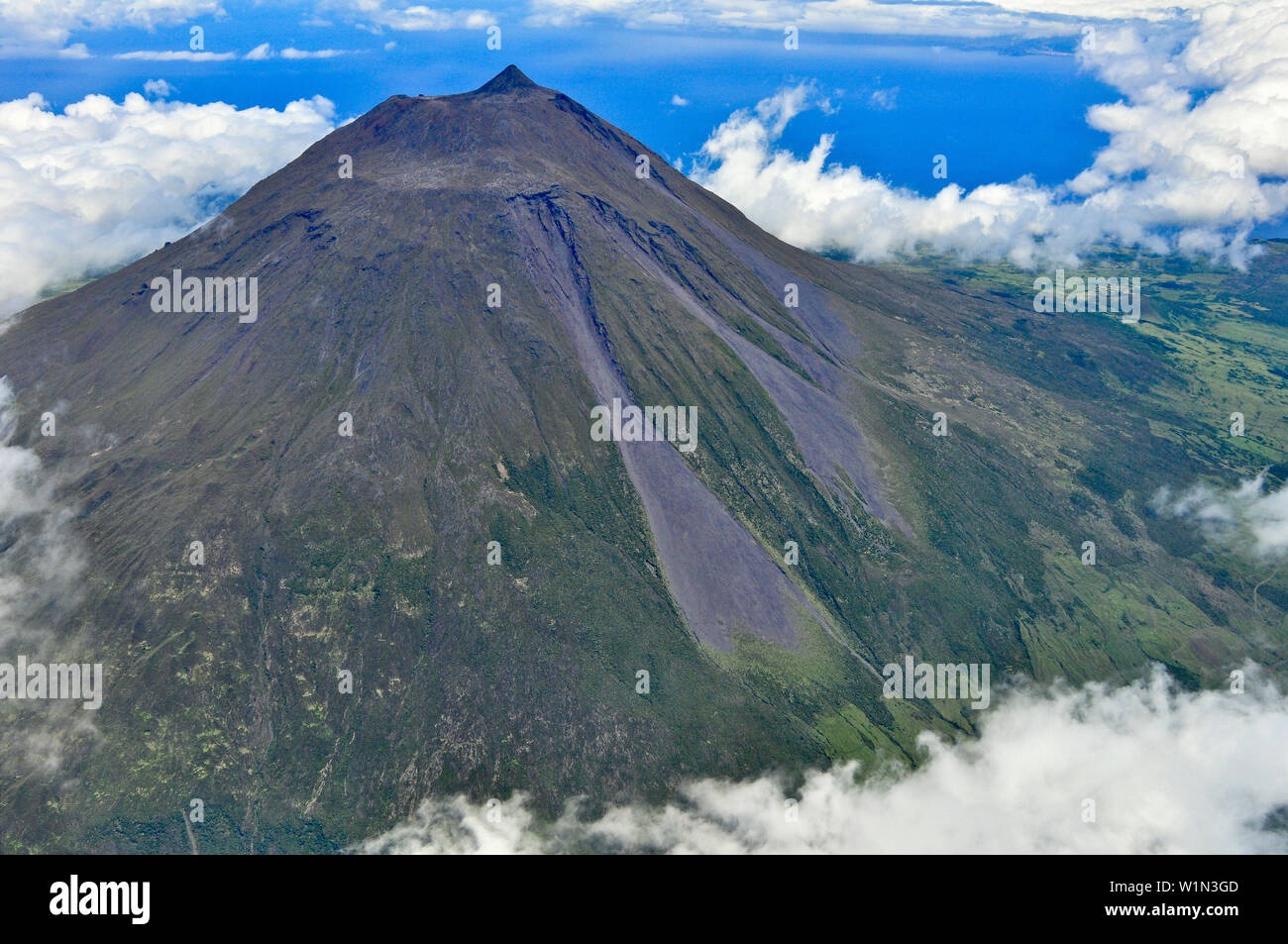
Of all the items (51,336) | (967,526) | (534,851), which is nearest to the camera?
(534,851)

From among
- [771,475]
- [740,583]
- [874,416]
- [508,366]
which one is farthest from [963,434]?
[508,366]

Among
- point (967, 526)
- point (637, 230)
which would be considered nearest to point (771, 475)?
point (967, 526)

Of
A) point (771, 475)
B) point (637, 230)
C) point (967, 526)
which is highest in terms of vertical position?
point (637, 230)

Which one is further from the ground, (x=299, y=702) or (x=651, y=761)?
(x=299, y=702)

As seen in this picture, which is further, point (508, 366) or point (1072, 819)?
point (508, 366)

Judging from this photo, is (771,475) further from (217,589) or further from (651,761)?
(217,589)

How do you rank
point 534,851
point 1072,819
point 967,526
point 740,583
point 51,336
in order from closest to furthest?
point 534,851 < point 1072,819 < point 740,583 < point 967,526 < point 51,336
